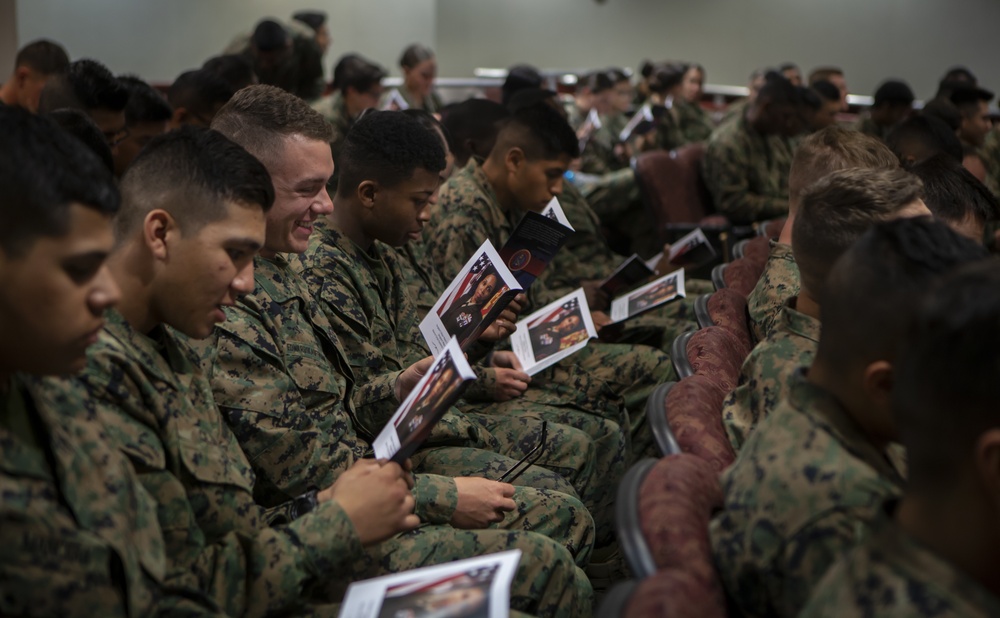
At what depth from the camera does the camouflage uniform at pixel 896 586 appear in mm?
1054

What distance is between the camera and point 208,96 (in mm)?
4203

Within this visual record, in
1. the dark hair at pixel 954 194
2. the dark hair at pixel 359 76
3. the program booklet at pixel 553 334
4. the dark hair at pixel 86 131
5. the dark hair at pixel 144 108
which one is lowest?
the dark hair at pixel 359 76

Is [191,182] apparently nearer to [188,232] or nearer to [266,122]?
[188,232]

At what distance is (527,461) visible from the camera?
2680 millimetres

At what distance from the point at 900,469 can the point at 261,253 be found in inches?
54.5

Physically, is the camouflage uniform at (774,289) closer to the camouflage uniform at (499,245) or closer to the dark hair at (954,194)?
the dark hair at (954,194)

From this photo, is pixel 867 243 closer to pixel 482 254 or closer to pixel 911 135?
pixel 482 254

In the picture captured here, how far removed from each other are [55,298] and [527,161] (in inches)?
105

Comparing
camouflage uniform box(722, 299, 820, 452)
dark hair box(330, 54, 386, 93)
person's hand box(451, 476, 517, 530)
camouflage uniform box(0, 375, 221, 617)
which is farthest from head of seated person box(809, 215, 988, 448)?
dark hair box(330, 54, 386, 93)

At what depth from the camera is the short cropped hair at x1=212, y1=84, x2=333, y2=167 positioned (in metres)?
2.34

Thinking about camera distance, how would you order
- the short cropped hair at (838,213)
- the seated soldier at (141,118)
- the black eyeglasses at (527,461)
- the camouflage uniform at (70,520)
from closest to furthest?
1. the camouflage uniform at (70,520)
2. the short cropped hair at (838,213)
3. the black eyeglasses at (527,461)
4. the seated soldier at (141,118)

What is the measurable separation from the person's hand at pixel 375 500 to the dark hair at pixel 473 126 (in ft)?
8.91

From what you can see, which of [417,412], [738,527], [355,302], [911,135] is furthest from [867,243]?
[911,135]

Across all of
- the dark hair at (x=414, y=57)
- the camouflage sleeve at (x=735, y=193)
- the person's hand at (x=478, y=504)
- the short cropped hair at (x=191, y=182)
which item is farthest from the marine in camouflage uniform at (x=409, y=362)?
the dark hair at (x=414, y=57)
